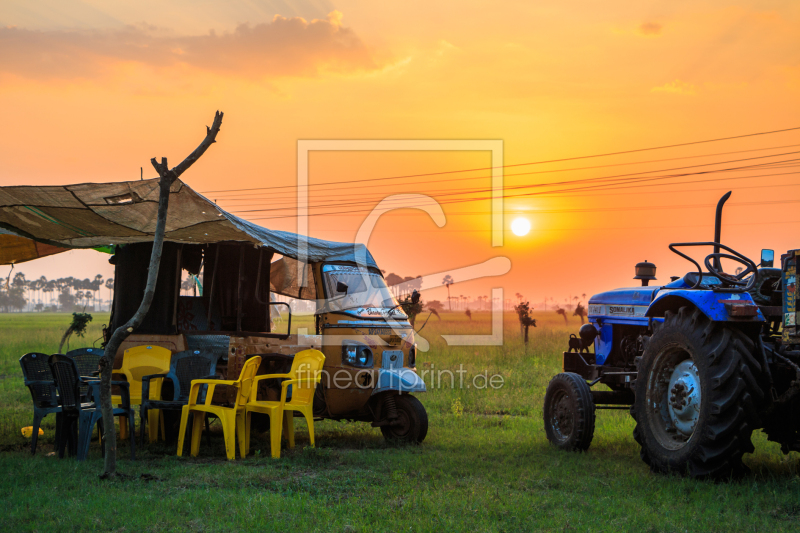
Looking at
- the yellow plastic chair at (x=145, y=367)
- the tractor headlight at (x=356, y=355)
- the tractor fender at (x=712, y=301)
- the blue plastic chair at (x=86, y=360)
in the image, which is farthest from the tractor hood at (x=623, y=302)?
the blue plastic chair at (x=86, y=360)

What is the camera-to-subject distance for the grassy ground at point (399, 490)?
5203mm

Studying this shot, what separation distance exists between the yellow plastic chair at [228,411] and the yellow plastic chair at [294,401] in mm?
119

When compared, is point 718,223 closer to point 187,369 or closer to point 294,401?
point 294,401

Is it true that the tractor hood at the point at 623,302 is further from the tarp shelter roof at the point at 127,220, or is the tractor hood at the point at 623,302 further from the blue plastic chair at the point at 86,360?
the blue plastic chair at the point at 86,360

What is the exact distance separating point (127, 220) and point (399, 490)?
551 cm

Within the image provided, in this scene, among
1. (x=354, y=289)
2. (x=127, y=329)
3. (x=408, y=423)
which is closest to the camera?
(x=127, y=329)

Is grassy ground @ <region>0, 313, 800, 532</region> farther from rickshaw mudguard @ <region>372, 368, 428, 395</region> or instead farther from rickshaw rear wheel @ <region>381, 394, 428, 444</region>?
rickshaw mudguard @ <region>372, 368, 428, 395</region>

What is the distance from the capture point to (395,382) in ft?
29.6

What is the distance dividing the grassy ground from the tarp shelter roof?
8.56 feet

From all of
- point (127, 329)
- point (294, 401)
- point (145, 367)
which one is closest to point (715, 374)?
point (294, 401)

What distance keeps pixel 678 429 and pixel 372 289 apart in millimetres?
4551

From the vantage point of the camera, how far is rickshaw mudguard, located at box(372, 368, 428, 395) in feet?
29.5

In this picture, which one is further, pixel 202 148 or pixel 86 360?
pixel 86 360

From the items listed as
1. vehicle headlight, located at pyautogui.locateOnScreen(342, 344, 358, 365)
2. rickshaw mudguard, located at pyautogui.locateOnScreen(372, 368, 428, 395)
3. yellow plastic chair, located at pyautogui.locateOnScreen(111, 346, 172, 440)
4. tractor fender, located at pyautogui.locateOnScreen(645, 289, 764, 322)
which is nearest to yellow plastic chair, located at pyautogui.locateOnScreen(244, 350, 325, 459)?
vehicle headlight, located at pyautogui.locateOnScreen(342, 344, 358, 365)
